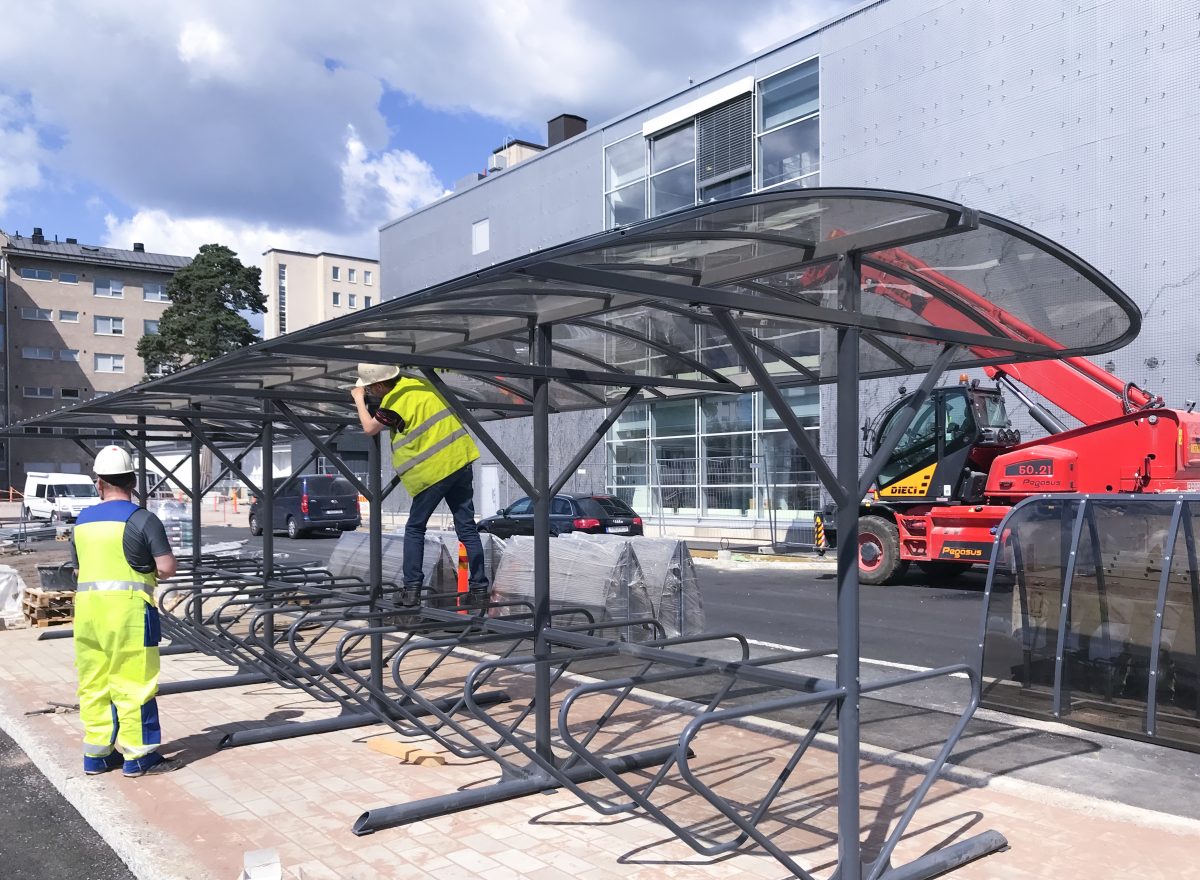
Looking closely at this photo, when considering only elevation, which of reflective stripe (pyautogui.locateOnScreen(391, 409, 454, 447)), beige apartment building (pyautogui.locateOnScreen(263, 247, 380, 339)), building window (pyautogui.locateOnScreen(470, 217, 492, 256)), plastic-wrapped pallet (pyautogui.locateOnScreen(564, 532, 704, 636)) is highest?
beige apartment building (pyautogui.locateOnScreen(263, 247, 380, 339))

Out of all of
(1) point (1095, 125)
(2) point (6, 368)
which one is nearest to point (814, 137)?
(1) point (1095, 125)

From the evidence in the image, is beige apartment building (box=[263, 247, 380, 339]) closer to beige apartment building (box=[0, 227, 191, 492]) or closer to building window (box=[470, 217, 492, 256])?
beige apartment building (box=[0, 227, 191, 492])

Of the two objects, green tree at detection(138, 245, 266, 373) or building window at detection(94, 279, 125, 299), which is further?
building window at detection(94, 279, 125, 299)

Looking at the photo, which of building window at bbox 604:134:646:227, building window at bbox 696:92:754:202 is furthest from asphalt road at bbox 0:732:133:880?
building window at bbox 604:134:646:227

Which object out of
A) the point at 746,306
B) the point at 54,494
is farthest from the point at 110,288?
the point at 746,306

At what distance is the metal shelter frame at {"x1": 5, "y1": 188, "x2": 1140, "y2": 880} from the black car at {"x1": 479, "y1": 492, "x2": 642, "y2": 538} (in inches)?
496

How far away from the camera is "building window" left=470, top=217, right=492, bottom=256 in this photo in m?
34.1

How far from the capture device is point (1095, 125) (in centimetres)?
1834

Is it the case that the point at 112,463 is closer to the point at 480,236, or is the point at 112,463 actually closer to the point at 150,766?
the point at 150,766

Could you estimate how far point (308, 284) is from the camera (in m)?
88.1

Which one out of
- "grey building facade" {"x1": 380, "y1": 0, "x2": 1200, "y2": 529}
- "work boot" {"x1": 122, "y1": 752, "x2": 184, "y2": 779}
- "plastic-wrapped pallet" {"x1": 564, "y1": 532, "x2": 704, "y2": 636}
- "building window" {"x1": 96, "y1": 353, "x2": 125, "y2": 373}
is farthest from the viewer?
"building window" {"x1": 96, "y1": 353, "x2": 125, "y2": 373}

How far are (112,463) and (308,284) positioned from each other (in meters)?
86.0

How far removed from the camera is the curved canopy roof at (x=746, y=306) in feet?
12.9

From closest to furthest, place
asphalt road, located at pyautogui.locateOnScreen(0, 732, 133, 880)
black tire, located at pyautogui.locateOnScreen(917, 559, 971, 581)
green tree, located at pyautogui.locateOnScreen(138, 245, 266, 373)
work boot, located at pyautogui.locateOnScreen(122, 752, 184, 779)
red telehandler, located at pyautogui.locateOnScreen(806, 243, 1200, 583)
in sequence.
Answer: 1. asphalt road, located at pyautogui.locateOnScreen(0, 732, 133, 880)
2. work boot, located at pyautogui.locateOnScreen(122, 752, 184, 779)
3. red telehandler, located at pyautogui.locateOnScreen(806, 243, 1200, 583)
4. black tire, located at pyautogui.locateOnScreen(917, 559, 971, 581)
5. green tree, located at pyautogui.locateOnScreen(138, 245, 266, 373)
